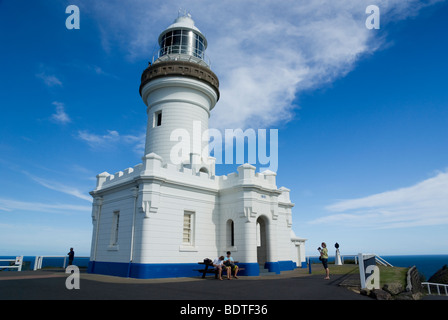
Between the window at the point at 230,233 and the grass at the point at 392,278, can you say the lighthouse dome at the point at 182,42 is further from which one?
the grass at the point at 392,278

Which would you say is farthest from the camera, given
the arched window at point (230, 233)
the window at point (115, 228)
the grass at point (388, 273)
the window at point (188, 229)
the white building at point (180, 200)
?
the arched window at point (230, 233)

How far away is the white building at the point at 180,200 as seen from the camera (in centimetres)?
1361

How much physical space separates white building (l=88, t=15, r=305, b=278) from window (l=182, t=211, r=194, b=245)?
0.05m

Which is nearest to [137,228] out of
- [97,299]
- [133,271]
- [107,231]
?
[133,271]

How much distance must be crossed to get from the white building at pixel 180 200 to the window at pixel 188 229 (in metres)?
0.05

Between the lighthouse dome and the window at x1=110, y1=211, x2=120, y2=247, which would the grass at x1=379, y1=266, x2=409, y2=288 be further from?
the lighthouse dome

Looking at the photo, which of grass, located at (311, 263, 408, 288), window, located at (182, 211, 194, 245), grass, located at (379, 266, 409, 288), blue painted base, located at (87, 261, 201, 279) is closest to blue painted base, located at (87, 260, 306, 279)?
blue painted base, located at (87, 261, 201, 279)

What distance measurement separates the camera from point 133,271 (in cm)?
1298

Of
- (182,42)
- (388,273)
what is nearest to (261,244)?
(388,273)

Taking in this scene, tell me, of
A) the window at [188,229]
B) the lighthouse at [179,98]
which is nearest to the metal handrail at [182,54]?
the lighthouse at [179,98]

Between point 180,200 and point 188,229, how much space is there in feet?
5.43
